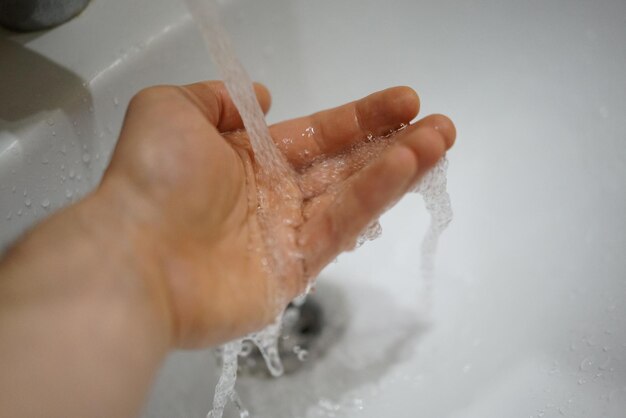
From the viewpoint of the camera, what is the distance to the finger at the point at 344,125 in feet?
1.55

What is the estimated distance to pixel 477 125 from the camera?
63 cm

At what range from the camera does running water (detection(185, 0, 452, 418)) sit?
1.46 feet

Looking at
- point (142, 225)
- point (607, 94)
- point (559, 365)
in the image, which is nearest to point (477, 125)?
point (607, 94)

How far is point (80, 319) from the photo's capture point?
0.35m

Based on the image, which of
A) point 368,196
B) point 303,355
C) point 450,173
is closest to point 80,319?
point 368,196

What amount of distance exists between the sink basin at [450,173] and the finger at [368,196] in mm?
196

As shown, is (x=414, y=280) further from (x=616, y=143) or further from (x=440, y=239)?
(x=616, y=143)

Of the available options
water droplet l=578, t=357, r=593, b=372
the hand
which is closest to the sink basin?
water droplet l=578, t=357, r=593, b=372

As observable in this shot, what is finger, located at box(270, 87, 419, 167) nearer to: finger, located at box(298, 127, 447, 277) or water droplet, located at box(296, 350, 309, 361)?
finger, located at box(298, 127, 447, 277)

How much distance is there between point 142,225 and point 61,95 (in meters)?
0.17

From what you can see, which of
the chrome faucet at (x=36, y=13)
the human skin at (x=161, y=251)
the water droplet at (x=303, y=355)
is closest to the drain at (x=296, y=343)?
the water droplet at (x=303, y=355)

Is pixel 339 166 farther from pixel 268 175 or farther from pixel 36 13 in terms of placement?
pixel 36 13

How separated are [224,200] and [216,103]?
92mm

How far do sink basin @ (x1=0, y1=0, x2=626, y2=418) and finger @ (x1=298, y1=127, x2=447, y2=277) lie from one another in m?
0.20
